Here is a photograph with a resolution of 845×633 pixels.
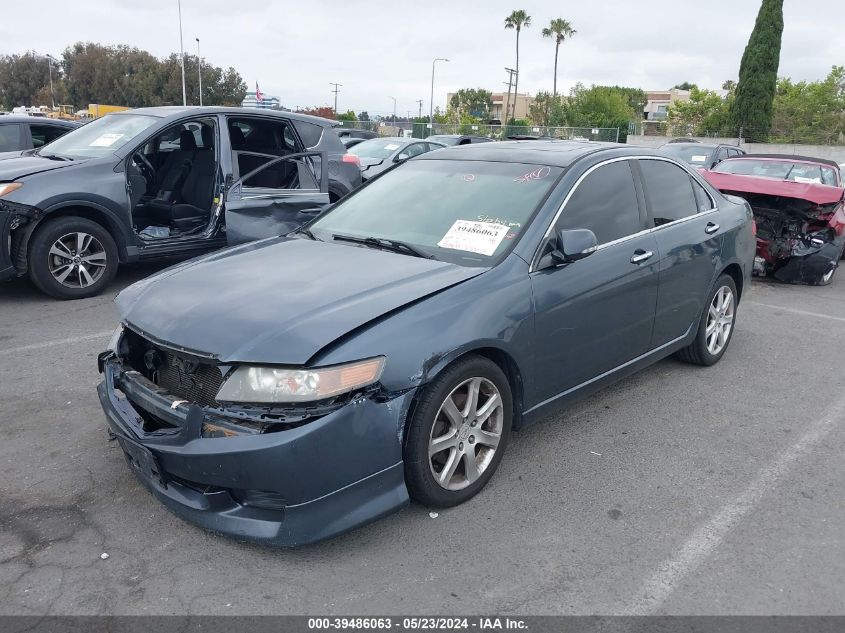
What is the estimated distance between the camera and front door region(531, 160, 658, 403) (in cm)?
358

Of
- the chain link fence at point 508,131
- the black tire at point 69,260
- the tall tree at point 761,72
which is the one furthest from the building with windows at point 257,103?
the tall tree at point 761,72

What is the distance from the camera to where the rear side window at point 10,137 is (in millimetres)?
9367

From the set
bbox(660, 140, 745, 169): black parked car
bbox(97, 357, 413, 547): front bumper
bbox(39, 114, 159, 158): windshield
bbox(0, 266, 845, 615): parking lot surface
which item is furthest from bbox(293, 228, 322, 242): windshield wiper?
bbox(660, 140, 745, 169): black parked car

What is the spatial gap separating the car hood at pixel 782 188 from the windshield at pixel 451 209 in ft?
17.0

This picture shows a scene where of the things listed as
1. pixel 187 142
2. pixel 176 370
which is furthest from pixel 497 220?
pixel 187 142

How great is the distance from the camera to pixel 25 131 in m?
9.55

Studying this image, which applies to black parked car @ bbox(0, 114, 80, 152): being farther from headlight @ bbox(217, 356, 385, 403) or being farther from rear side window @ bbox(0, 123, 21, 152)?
headlight @ bbox(217, 356, 385, 403)

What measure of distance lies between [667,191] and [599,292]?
1283 millimetres

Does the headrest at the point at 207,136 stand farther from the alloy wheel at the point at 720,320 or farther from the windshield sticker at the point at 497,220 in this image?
the alloy wheel at the point at 720,320

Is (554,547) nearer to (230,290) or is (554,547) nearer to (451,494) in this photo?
(451,494)

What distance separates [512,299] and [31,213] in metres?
4.85

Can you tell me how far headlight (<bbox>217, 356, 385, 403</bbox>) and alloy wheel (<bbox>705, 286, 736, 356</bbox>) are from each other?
3.34 m

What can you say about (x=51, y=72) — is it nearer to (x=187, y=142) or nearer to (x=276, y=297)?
(x=187, y=142)

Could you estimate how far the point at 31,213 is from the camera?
6.18m
